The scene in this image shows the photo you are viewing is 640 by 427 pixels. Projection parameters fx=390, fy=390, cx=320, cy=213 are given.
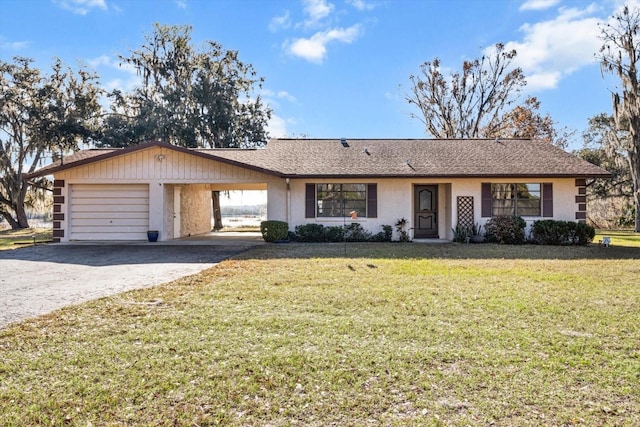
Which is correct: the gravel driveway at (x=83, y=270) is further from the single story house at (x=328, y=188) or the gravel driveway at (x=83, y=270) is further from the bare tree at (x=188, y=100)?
the bare tree at (x=188, y=100)

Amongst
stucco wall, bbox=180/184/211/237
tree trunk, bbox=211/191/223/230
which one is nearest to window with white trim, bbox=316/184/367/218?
Answer: stucco wall, bbox=180/184/211/237

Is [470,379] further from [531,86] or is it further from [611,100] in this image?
[531,86]

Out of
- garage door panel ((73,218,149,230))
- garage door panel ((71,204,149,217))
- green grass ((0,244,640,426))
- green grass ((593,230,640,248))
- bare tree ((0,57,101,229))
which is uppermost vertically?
bare tree ((0,57,101,229))

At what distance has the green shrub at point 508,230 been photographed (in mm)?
13570

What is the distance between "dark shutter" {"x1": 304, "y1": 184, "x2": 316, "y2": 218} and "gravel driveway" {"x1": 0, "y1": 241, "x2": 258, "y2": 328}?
8.29 ft

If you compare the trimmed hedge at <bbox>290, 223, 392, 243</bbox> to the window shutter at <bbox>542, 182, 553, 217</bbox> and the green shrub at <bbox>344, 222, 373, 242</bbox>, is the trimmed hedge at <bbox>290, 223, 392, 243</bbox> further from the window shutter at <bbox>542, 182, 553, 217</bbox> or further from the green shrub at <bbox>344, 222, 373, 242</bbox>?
the window shutter at <bbox>542, 182, 553, 217</bbox>

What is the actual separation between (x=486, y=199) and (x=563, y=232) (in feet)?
8.82

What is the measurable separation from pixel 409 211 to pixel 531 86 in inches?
733

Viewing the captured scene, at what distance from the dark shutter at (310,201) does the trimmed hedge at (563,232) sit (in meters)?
7.84

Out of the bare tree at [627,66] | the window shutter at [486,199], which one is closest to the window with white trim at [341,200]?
the window shutter at [486,199]

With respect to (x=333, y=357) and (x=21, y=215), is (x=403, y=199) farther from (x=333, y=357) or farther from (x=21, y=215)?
(x=21, y=215)

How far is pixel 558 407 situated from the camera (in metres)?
2.76

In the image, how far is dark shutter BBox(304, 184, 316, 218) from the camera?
46.9ft

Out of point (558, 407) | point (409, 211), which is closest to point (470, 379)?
point (558, 407)
